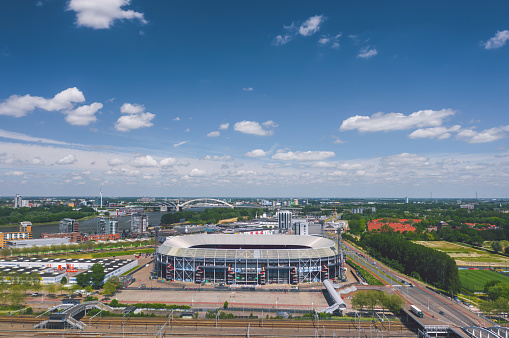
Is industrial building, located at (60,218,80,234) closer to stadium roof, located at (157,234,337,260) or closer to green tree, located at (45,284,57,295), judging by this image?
stadium roof, located at (157,234,337,260)

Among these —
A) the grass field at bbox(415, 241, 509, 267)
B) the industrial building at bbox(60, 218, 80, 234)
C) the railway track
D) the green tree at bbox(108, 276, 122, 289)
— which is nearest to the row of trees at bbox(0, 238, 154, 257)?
the industrial building at bbox(60, 218, 80, 234)

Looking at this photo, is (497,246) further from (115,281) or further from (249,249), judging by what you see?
(115,281)

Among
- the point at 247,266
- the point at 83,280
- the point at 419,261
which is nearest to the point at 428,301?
the point at 419,261

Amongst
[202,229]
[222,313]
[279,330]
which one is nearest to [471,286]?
[279,330]

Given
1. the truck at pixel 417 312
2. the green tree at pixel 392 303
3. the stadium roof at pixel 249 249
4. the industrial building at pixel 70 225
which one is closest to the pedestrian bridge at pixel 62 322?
the stadium roof at pixel 249 249

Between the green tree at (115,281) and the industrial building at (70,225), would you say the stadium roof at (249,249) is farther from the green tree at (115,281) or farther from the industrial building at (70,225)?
the industrial building at (70,225)

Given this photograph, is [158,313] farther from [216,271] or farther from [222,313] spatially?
[216,271]

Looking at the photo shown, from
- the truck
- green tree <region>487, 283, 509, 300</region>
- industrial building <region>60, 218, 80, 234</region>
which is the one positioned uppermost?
industrial building <region>60, 218, 80, 234</region>
